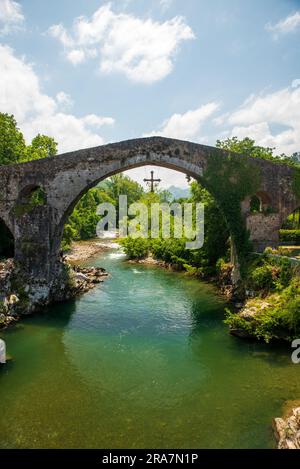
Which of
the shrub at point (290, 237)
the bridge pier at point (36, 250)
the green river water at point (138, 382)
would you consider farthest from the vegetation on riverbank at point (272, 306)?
the shrub at point (290, 237)

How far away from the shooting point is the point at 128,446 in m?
6.07

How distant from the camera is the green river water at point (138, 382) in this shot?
6434mm

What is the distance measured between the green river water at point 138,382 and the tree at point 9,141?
12855 mm

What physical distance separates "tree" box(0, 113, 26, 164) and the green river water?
42.2ft

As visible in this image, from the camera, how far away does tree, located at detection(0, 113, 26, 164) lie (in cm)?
2152

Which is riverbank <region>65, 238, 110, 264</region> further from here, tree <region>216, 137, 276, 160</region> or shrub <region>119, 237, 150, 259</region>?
tree <region>216, 137, 276, 160</region>

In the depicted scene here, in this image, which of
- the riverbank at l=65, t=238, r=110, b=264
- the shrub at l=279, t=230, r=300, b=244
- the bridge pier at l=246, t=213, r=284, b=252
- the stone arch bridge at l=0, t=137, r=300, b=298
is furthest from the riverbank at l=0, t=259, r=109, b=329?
the shrub at l=279, t=230, r=300, b=244

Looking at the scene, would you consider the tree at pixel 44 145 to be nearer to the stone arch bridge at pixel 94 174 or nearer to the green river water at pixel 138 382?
the stone arch bridge at pixel 94 174

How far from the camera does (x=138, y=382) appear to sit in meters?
8.48

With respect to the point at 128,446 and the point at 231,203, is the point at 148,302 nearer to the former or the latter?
the point at 231,203

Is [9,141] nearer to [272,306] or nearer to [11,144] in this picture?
[11,144]

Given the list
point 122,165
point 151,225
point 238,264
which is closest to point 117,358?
point 238,264

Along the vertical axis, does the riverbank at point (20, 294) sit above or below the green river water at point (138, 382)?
above

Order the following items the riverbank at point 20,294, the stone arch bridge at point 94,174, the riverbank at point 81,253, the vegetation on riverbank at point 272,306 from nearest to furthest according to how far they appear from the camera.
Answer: the vegetation on riverbank at point 272,306, the riverbank at point 20,294, the stone arch bridge at point 94,174, the riverbank at point 81,253
